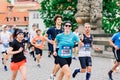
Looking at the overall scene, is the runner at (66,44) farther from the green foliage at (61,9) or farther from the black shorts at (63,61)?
the green foliage at (61,9)

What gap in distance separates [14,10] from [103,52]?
97741mm

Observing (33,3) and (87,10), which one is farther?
(33,3)

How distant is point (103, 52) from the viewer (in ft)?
80.7

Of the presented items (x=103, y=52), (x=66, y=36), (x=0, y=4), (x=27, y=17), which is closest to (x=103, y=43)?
(x=103, y=52)

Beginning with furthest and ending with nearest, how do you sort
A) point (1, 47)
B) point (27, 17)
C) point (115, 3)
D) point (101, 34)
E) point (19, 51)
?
point (27, 17), point (115, 3), point (101, 34), point (1, 47), point (19, 51)

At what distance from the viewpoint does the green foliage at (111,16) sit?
159 feet

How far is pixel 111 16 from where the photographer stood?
167ft

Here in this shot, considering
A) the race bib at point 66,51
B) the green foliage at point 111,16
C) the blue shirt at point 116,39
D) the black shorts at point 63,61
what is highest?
the race bib at point 66,51

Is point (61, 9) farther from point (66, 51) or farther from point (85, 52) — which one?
point (66, 51)

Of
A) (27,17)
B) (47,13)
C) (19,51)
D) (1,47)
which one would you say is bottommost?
(27,17)

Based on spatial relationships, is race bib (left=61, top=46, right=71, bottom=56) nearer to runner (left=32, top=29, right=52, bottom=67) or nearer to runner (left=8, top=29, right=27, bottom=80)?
runner (left=8, top=29, right=27, bottom=80)

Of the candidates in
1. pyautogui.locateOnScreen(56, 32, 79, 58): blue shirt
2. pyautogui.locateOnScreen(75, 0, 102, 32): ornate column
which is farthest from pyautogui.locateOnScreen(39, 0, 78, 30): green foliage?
pyautogui.locateOnScreen(56, 32, 79, 58): blue shirt

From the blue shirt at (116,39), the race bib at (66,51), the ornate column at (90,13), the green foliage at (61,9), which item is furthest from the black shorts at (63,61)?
the green foliage at (61,9)

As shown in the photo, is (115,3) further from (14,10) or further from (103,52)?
(14,10)
